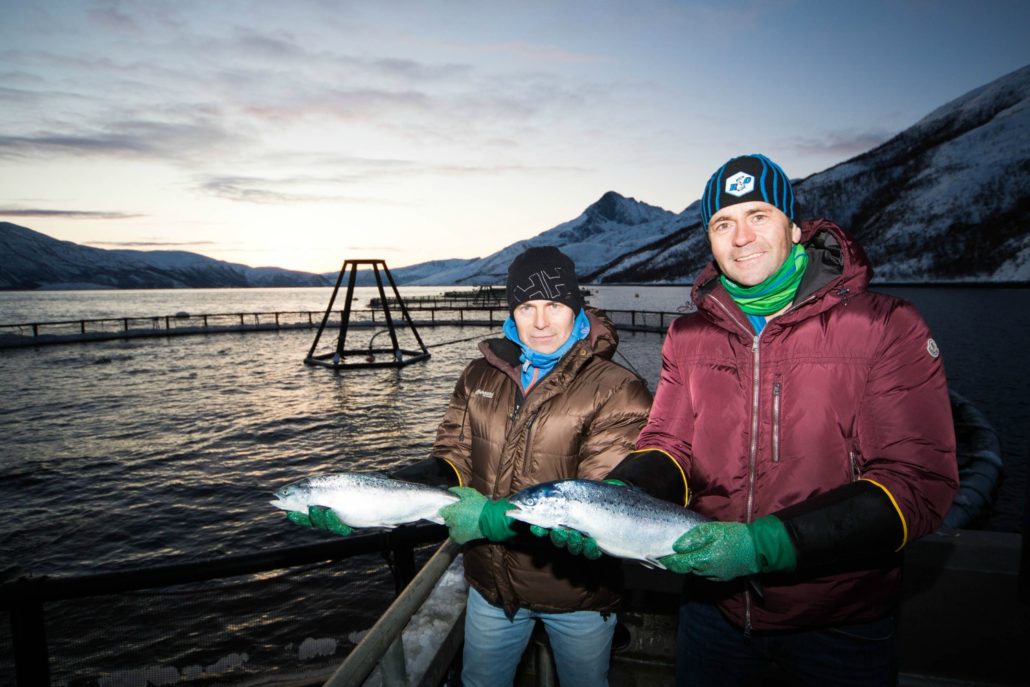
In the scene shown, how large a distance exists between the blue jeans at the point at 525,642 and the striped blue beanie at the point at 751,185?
2.49m

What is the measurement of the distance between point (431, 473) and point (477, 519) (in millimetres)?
610

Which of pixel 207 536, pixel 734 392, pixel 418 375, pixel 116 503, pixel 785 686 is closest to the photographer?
pixel 734 392

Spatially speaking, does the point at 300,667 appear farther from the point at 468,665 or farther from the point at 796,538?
the point at 796,538

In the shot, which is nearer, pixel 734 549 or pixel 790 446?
pixel 734 549

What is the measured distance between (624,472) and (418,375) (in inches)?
1015

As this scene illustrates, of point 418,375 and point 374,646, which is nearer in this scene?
point 374,646

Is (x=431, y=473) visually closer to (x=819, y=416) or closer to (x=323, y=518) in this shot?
(x=323, y=518)

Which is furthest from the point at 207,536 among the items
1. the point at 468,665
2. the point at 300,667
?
the point at 468,665

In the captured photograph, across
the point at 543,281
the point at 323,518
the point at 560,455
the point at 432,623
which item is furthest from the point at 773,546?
the point at 323,518

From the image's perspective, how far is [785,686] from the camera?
3652mm

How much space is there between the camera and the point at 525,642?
3119mm

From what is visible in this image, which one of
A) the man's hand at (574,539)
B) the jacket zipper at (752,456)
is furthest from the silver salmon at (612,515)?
the jacket zipper at (752,456)

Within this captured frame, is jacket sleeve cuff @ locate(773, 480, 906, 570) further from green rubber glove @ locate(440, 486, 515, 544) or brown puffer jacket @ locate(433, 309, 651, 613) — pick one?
green rubber glove @ locate(440, 486, 515, 544)

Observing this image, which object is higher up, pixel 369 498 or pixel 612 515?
pixel 612 515
